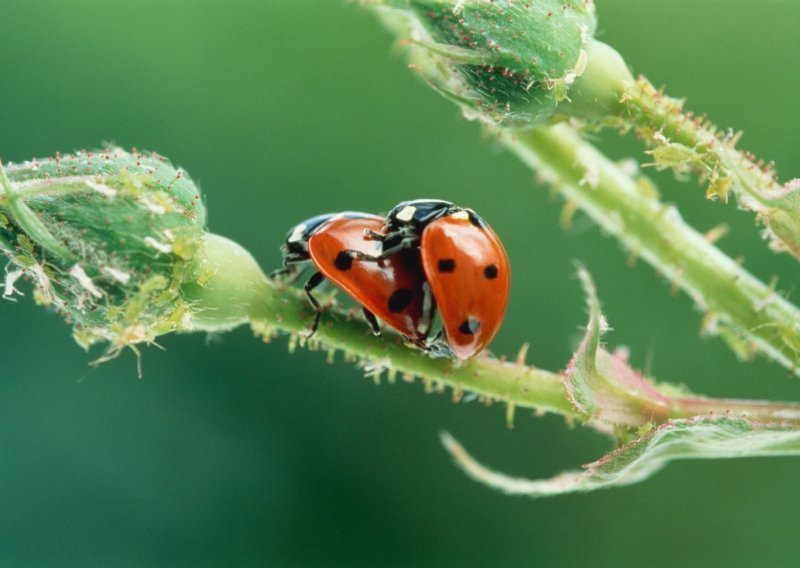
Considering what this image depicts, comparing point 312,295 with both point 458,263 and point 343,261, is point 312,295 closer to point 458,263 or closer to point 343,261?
point 343,261

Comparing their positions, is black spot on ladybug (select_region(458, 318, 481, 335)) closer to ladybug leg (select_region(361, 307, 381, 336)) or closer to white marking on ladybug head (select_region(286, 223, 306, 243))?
ladybug leg (select_region(361, 307, 381, 336))

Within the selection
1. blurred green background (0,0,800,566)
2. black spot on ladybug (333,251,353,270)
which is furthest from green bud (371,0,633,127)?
blurred green background (0,0,800,566)

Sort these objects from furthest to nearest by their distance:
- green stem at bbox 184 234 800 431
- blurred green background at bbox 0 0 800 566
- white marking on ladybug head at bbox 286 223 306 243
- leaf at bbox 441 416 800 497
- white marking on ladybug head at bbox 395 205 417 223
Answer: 1. blurred green background at bbox 0 0 800 566
2. white marking on ladybug head at bbox 286 223 306 243
3. white marking on ladybug head at bbox 395 205 417 223
4. green stem at bbox 184 234 800 431
5. leaf at bbox 441 416 800 497

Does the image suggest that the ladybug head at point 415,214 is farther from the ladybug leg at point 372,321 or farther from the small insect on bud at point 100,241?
the small insect on bud at point 100,241

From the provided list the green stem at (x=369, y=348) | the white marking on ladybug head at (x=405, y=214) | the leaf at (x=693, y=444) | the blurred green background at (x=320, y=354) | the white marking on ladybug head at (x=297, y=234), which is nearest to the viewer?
the leaf at (x=693, y=444)

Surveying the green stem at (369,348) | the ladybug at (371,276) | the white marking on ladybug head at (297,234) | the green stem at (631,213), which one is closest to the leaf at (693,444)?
the green stem at (369,348)

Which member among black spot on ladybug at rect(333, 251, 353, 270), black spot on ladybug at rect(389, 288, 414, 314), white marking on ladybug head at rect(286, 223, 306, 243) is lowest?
black spot on ladybug at rect(389, 288, 414, 314)

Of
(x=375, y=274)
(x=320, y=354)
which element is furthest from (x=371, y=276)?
(x=320, y=354)

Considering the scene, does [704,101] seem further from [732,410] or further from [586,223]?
[732,410]

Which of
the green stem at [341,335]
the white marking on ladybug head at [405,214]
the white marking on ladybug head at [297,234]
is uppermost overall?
the white marking on ladybug head at [297,234]
